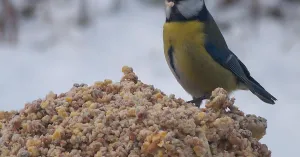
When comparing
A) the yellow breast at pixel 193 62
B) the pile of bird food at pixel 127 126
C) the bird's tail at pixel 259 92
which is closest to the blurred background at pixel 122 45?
the bird's tail at pixel 259 92

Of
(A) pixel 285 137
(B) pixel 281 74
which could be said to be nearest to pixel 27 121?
(A) pixel 285 137

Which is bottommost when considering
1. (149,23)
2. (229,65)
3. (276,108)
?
(229,65)

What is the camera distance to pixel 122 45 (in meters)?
4.20

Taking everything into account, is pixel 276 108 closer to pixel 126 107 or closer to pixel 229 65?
pixel 229 65

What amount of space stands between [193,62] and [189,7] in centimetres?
18

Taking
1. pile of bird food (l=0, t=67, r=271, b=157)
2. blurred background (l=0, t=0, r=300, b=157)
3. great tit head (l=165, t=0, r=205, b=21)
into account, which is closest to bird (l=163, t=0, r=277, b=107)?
great tit head (l=165, t=0, r=205, b=21)

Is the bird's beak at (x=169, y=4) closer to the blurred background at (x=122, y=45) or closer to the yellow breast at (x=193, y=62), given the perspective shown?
the yellow breast at (x=193, y=62)

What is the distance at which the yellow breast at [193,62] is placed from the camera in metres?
2.60

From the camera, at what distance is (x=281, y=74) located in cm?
402

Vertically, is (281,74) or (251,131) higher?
(281,74)

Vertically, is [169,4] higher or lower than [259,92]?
higher

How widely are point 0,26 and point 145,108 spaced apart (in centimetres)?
254

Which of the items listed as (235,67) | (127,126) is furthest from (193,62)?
(127,126)

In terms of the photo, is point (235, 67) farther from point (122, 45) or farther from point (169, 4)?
point (122, 45)
